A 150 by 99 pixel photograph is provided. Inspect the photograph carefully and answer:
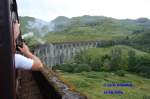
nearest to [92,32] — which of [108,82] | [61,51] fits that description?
[61,51]

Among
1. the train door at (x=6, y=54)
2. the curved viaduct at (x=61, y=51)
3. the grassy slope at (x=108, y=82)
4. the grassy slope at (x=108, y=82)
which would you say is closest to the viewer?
the train door at (x=6, y=54)

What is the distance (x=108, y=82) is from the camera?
94875mm

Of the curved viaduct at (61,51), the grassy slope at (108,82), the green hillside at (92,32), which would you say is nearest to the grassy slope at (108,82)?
the grassy slope at (108,82)

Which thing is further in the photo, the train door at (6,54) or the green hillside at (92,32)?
the green hillside at (92,32)

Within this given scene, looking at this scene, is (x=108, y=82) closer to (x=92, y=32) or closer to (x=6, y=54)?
(x=92, y=32)

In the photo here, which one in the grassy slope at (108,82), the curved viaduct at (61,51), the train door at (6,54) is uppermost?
the train door at (6,54)

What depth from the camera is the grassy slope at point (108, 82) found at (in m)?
79.6

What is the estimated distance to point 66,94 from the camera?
20.7 feet

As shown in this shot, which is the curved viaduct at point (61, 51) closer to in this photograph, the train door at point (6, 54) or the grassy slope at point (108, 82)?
the grassy slope at point (108, 82)

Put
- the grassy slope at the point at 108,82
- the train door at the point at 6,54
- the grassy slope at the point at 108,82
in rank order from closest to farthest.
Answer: the train door at the point at 6,54, the grassy slope at the point at 108,82, the grassy slope at the point at 108,82

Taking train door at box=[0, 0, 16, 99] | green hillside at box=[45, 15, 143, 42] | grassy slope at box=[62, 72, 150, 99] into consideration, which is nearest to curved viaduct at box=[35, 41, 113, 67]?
grassy slope at box=[62, 72, 150, 99]

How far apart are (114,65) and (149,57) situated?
30.9 ft

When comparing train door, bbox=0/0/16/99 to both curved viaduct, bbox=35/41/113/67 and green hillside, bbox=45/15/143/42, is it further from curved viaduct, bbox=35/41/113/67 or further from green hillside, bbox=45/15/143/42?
green hillside, bbox=45/15/143/42

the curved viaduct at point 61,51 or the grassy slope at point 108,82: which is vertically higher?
the curved viaduct at point 61,51
